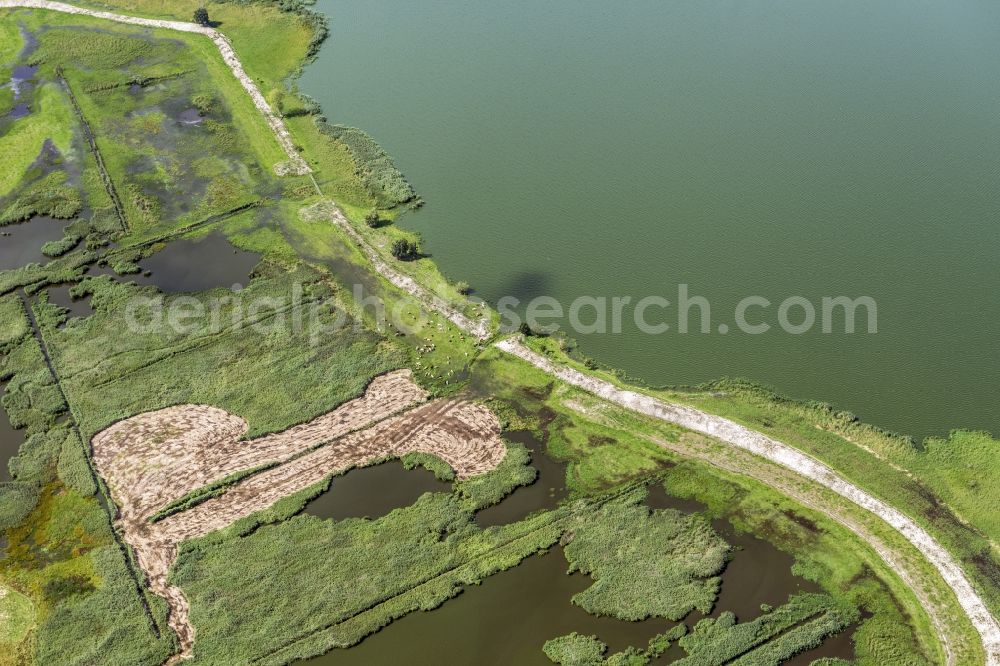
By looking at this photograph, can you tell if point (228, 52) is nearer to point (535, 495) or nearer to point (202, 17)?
point (202, 17)

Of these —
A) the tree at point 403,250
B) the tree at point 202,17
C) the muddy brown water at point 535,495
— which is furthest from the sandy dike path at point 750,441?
the tree at point 202,17

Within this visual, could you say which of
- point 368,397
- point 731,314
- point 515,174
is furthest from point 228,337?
point 731,314

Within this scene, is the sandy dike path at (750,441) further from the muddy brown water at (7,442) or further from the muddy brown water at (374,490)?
the muddy brown water at (7,442)

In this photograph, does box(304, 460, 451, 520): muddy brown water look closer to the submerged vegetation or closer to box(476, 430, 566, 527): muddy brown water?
box(476, 430, 566, 527): muddy brown water

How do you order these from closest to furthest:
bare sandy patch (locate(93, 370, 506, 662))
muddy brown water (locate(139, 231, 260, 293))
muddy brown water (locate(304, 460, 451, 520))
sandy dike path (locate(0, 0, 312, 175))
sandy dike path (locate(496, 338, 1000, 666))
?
sandy dike path (locate(496, 338, 1000, 666)) → bare sandy patch (locate(93, 370, 506, 662)) → muddy brown water (locate(304, 460, 451, 520)) → muddy brown water (locate(139, 231, 260, 293)) → sandy dike path (locate(0, 0, 312, 175))

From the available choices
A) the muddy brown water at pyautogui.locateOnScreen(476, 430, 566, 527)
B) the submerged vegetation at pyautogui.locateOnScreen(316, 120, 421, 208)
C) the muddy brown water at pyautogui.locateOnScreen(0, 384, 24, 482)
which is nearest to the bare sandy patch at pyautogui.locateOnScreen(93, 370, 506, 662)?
the muddy brown water at pyautogui.locateOnScreen(476, 430, 566, 527)

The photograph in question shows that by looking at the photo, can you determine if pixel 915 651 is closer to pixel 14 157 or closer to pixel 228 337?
pixel 228 337
